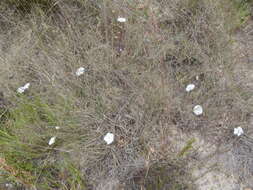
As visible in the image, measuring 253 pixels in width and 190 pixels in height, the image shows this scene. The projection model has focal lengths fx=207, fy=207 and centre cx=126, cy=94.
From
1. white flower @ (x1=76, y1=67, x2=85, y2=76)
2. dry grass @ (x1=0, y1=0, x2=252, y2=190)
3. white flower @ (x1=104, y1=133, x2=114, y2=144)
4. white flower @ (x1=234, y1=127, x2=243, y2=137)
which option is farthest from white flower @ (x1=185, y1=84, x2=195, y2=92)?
white flower @ (x1=76, y1=67, x2=85, y2=76)

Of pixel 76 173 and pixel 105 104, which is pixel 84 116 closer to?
pixel 105 104

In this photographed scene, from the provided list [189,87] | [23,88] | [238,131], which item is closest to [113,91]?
[189,87]

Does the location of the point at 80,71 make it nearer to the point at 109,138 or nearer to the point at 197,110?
the point at 109,138

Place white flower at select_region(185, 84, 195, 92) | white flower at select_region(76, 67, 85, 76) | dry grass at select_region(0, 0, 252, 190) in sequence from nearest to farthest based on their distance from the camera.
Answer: dry grass at select_region(0, 0, 252, 190) → white flower at select_region(185, 84, 195, 92) → white flower at select_region(76, 67, 85, 76)

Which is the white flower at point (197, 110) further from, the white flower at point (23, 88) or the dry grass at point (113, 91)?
the white flower at point (23, 88)

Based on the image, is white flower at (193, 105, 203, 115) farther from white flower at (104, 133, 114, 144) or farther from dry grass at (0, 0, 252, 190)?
white flower at (104, 133, 114, 144)

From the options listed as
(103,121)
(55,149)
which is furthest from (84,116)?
(55,149)

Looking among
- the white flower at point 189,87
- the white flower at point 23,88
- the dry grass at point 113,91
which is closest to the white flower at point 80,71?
the dry grass at point 113,91

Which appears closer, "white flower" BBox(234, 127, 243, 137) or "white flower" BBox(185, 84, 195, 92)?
"white flower" BBox(234, 127, 243, 137)

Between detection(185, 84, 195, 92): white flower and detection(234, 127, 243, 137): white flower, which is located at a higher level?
detection(185, 84, 195, 92): white flower

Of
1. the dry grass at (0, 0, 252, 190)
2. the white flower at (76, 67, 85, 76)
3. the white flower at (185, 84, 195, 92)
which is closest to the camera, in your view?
the dry grass at (0, 0, 252, 190)
